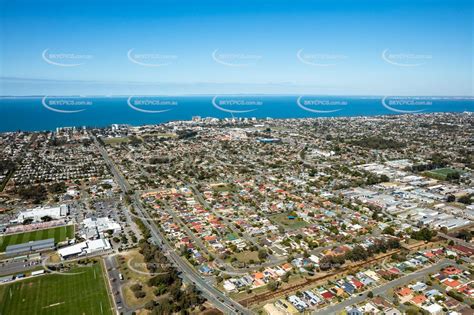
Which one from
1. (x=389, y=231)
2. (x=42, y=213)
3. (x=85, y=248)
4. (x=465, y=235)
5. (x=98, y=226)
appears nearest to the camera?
(x=85, y=248)

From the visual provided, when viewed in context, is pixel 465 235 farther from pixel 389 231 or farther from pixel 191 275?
pixel 191 275

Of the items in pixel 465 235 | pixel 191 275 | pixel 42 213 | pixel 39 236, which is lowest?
pixel 465 235

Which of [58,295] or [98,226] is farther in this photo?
[98,226]

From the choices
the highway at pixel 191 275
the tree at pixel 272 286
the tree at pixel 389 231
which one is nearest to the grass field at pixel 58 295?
the highway at pixel 191 275

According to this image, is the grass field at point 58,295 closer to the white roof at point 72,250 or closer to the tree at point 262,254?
the white roof at point 72,250

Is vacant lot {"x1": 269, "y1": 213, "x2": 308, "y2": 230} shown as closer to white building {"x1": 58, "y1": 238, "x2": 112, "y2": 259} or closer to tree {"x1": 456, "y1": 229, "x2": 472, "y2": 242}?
tree {"x1": 456, "y1": 229, "x2": 472, "y2": 242}

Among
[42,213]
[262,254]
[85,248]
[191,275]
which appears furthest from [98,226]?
[262,254]
